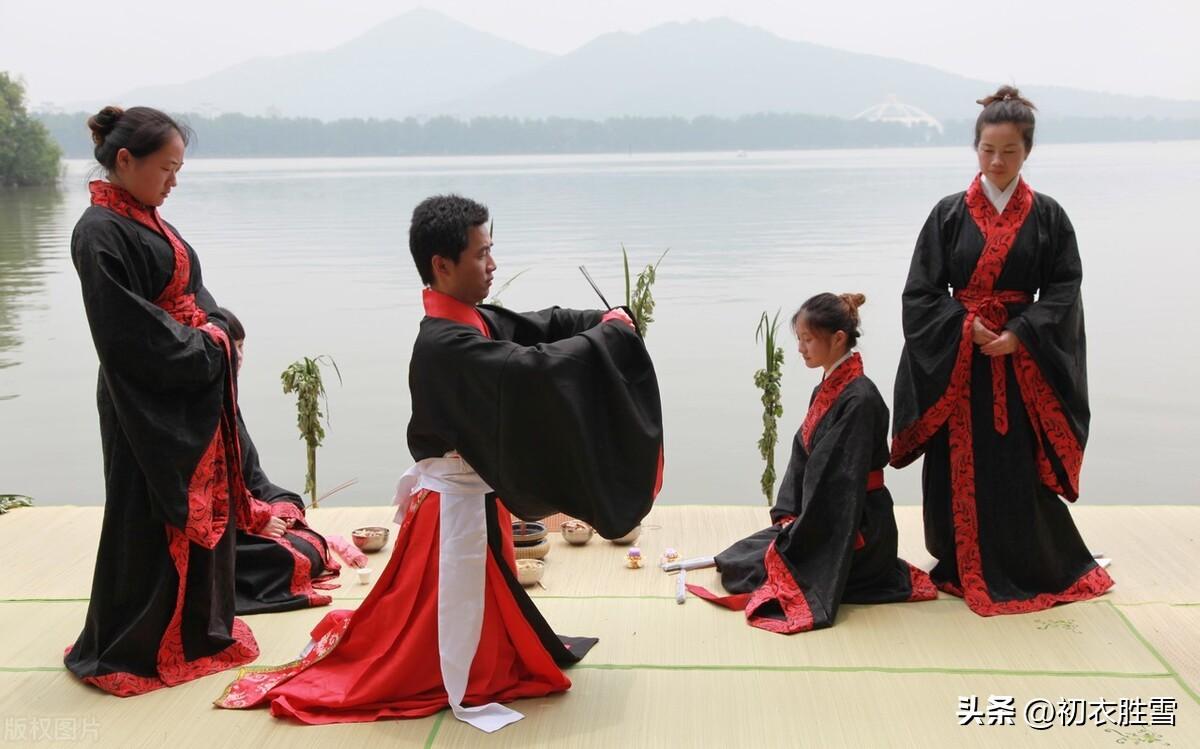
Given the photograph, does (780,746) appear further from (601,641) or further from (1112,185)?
(1112,185)

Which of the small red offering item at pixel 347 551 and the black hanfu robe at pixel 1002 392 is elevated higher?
the black hanfu robe at pixel 1002 392

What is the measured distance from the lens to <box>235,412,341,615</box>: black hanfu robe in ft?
11.5

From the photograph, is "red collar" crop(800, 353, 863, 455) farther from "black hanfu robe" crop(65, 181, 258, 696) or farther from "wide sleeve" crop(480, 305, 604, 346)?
"black hanfu robe" crop(65, 181, 258, 696)

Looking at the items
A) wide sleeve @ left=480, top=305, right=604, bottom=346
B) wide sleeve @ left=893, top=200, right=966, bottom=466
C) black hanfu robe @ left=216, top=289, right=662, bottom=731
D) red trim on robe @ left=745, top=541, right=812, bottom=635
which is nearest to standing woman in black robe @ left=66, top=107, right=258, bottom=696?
black hanfu robe @ left=216, top=289, right=662, bottom=731

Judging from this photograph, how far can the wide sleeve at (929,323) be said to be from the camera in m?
3.44

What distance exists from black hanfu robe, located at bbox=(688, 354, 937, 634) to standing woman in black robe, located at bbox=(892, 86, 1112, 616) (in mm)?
174

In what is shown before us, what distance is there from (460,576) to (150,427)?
2.75 feet

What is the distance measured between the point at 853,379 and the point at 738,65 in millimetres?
53570

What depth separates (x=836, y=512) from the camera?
135 inches

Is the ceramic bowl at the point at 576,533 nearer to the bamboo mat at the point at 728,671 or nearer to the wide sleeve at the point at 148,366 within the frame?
the bamboo mat at the point at 728,671

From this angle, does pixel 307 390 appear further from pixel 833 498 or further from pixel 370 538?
pixel 833 498

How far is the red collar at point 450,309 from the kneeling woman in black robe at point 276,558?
88 centimetres

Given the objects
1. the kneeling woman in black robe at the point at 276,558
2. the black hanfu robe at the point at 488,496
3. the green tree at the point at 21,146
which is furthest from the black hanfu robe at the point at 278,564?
the green tree at the point at 21,146

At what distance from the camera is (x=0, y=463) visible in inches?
276
